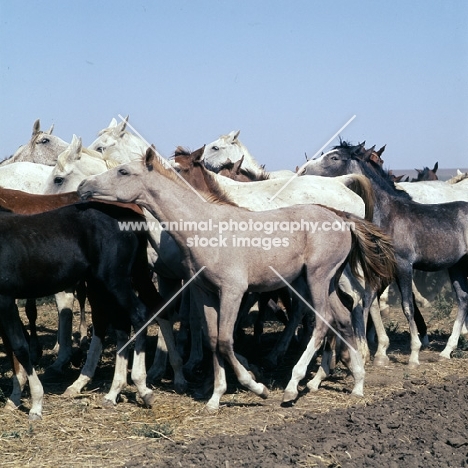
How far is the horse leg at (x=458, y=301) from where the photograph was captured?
9.63 m

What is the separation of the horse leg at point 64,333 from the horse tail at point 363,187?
11.9 ft

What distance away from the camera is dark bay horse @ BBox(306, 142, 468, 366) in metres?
9.20

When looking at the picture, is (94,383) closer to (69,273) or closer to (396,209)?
(69,273)

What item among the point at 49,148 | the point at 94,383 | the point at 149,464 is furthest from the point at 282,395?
the point at 49,148

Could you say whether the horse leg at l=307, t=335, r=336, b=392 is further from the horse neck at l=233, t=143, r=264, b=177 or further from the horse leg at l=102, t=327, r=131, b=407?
the horse neck at l=233, t=143, r=264, b=177

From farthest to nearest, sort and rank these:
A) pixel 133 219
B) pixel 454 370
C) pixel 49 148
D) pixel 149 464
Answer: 1. pixel 49 148
2. pixel 454 370
3. pixel 133 219
4. pixel 149 464

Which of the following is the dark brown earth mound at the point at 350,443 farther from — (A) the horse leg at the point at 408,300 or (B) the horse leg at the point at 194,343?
(A) the horse leg at the point at 408,300

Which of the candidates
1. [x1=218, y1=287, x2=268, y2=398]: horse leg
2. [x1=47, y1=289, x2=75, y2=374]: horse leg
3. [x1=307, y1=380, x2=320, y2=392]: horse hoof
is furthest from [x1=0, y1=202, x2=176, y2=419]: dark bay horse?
[x1=307, y1=380, x2=320, y2=392]: horse hoof

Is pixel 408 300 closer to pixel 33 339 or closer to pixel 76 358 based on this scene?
pixel 76 358

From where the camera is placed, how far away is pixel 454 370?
8836mm

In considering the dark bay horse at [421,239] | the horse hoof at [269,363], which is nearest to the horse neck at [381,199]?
the dark bay horse at [421,239]

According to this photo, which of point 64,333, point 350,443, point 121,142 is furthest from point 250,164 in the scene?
point 350,443

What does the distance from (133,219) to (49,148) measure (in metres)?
6.75

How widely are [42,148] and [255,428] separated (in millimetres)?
8671
